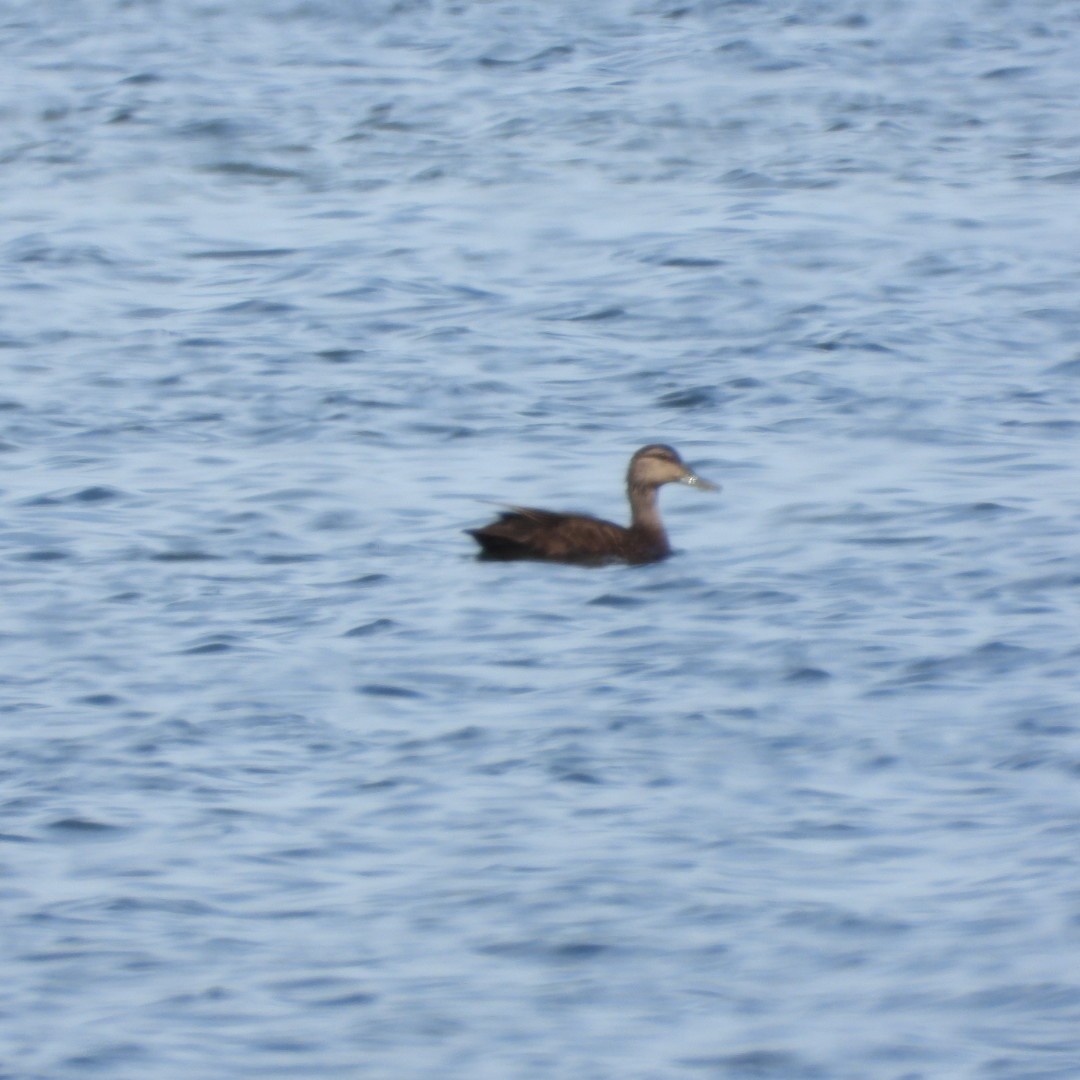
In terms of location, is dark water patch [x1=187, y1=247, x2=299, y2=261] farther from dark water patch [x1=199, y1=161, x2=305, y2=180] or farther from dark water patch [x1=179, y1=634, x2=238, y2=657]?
dark water patch [x1=179, y1=634, x2=238, y2=657]

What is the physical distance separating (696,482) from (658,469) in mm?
221

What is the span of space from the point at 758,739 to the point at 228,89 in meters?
15.5

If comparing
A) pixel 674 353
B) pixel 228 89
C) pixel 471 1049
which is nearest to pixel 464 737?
pixel 471 1049

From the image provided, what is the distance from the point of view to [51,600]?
36.7 feet

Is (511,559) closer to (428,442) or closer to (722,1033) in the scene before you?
(428,442)

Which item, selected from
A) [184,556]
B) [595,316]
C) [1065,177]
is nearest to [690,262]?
[595,316]

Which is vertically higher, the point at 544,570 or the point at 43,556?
the point at 43,556

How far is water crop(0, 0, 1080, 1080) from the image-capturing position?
731cm

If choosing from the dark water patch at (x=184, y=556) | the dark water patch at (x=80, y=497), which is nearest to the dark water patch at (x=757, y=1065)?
the dark water patch at (x=184, y=556)

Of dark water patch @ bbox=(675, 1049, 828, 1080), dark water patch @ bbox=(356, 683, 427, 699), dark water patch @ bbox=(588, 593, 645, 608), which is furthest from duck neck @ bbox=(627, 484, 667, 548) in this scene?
dark water patch @ bbox=(675, 1049, 828, 1080)

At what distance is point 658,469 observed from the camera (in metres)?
12.4

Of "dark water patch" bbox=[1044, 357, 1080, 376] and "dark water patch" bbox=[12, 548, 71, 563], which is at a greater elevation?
"dark water patch" bbox=[12, 548, 71, 563]

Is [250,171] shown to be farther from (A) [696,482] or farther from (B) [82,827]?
(B) [82,827]

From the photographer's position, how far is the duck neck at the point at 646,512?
1222 centimetres
